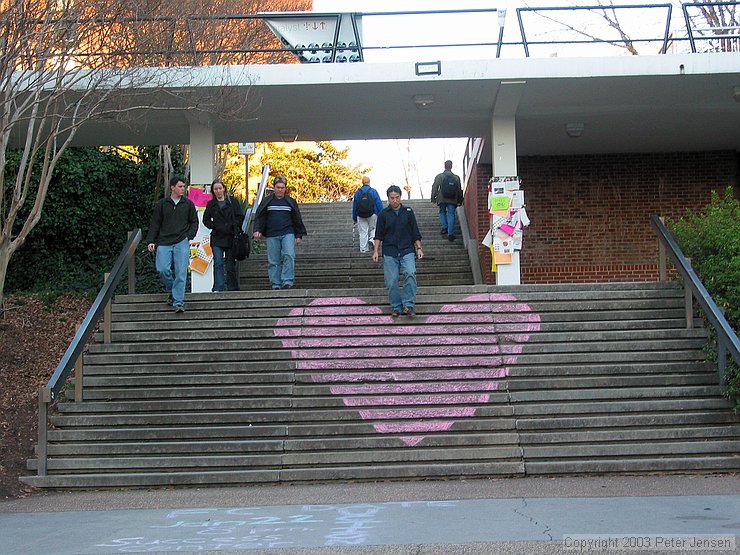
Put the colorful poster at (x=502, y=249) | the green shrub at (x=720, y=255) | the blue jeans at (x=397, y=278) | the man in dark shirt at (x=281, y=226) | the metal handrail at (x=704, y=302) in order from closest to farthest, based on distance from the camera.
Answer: the metal handrail at (x=704, y=302) < the green shrub at (x=720, y=255) < the blue jeans at (x=397, y=278) < the man in dark shirt at (x=281, y=226) < the colorful poster at (x=502, y=249)

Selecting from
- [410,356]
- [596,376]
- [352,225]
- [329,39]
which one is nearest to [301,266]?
[352,225]

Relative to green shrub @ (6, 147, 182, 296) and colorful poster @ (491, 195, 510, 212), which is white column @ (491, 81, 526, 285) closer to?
colorful poster @ (491, 195, 510, 212)

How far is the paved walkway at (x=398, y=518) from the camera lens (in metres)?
5.51

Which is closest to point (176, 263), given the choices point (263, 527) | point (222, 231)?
point (222, 231)

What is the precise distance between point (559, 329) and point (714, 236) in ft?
6.78

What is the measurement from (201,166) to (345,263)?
300 cm

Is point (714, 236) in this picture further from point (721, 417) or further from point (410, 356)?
point (410, 356)

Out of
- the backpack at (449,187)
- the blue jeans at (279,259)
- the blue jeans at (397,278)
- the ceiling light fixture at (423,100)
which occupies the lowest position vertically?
the blue jeans at (397,278)

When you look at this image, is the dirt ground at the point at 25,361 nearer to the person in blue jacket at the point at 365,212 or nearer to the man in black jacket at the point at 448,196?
the person in blue jacket at the point at 365,212

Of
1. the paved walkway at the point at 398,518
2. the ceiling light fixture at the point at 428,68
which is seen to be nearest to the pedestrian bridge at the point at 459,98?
the ceiling light fixture at the point at 428,68

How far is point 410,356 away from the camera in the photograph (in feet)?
33.3

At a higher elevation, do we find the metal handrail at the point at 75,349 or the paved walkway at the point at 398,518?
the metal handrail at the point at 75,349
